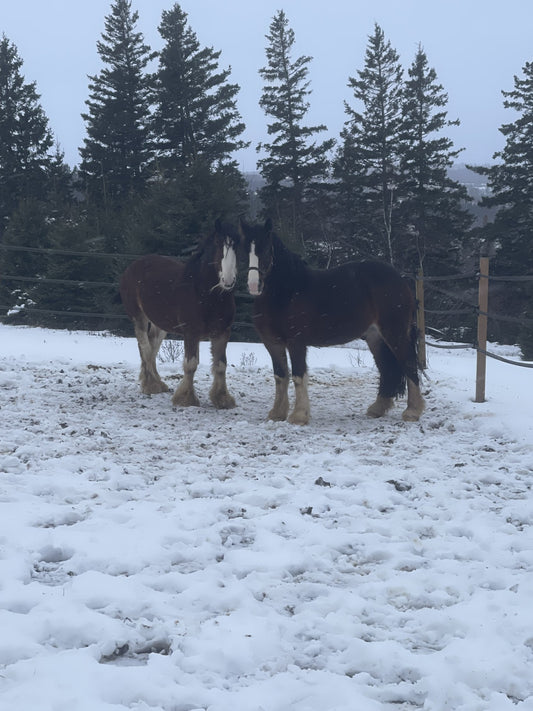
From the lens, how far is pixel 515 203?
2828 cm

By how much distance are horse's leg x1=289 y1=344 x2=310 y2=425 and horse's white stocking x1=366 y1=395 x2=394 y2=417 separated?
82 centimetres

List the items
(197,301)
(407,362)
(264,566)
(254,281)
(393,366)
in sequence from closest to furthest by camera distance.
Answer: (264,566) < (254,281) < (407,362) < (393,366) < (197,301)

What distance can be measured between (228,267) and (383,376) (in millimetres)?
1986

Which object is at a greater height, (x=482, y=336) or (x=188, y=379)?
(x=482, y=336)

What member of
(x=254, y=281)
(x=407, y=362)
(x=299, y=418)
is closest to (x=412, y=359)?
(x=407, y=362)

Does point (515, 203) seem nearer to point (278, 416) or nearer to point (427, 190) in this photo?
point (427, 190)

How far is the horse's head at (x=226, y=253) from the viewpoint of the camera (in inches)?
248

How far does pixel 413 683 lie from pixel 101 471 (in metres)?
2.70

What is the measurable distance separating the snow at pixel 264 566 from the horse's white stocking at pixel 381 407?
2.46 ft

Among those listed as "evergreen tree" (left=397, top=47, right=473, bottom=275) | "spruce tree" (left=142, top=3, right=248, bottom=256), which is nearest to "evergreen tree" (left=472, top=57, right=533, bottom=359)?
"evergreen tree" (left=397, top=47, right=473, bottom=275)

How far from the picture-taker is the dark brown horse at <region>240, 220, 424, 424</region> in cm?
618

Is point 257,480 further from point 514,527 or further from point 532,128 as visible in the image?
point 532,128

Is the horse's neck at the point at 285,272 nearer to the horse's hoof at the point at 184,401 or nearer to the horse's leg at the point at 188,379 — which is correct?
the horse's leg at the point at 188,379

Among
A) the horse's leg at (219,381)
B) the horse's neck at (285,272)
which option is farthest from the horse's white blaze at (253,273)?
the horse's leg at (219,381)
